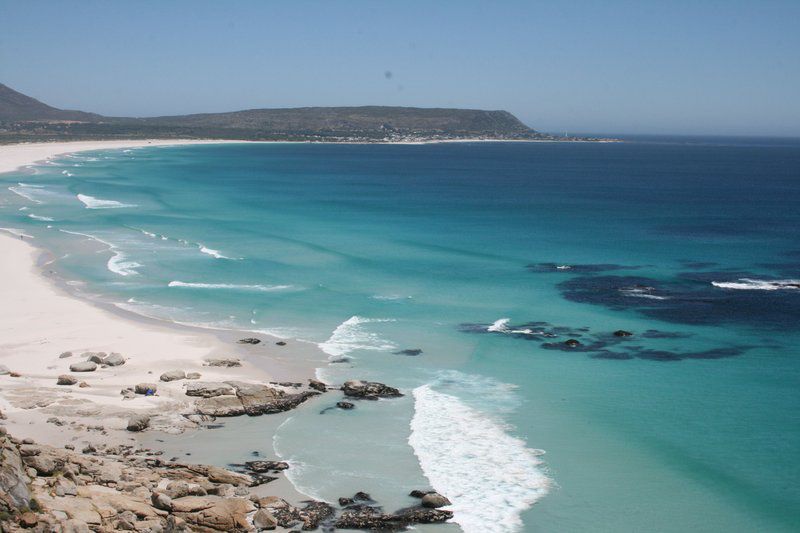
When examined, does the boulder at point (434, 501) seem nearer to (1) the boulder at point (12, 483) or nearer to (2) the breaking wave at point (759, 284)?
(1) the boulder at point (12, 483)

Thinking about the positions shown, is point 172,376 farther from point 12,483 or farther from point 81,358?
point 12,483

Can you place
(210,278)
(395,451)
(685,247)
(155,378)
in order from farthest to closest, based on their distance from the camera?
(685,247)
(210,278)
(155,378)
(395,451)

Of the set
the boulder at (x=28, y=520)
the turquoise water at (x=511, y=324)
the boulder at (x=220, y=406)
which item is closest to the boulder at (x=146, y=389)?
the boulder at (x=220, y=406)

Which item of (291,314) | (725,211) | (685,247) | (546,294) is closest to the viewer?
(291,314)

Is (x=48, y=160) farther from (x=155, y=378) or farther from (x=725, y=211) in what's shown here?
(x=155, y=378)

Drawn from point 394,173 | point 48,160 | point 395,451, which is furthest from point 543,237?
point 48,160

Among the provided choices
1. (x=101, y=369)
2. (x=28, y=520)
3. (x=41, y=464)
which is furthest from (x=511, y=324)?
(x=28, y=520)

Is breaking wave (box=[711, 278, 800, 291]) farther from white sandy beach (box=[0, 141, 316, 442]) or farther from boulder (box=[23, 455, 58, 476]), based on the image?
boulder (box=[23, 455, 58, 476])
